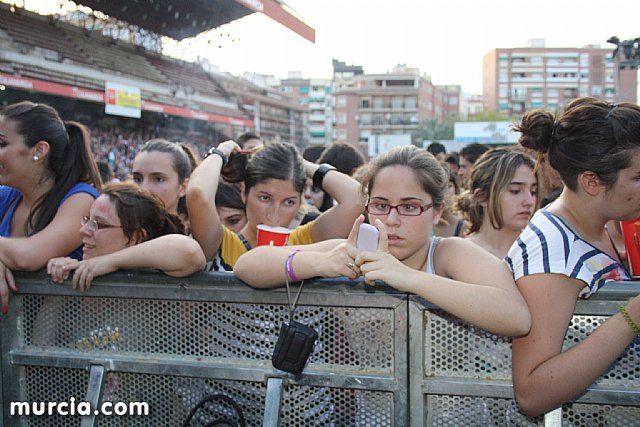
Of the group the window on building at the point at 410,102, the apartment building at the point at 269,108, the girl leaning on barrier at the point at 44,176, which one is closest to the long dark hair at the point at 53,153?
the girl leaning on barrier at the point at 44,176

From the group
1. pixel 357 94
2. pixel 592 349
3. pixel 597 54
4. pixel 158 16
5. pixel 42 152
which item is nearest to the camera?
pixel 592 349

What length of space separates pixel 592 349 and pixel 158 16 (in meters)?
30.1

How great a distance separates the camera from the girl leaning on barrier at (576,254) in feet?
5.23

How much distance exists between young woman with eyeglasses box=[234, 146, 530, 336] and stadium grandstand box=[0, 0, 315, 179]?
2197 cm

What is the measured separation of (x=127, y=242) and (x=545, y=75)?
112 meters

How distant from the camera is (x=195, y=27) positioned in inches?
1178

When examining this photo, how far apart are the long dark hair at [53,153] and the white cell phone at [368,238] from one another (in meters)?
1.47

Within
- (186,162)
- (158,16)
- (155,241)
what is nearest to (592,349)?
(155,241)

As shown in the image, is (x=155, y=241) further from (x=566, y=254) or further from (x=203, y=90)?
(x=203, y=90)

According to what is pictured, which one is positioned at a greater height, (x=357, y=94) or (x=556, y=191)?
(x=357, y=94)

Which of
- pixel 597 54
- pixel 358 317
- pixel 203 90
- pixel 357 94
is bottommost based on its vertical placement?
pixel 358 317

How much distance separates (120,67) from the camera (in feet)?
100

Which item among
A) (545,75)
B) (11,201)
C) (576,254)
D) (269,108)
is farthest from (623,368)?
(545,75)

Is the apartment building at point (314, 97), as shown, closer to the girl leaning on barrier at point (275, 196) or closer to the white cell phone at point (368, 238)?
the girl leaning on barrier at point (275, 196)
